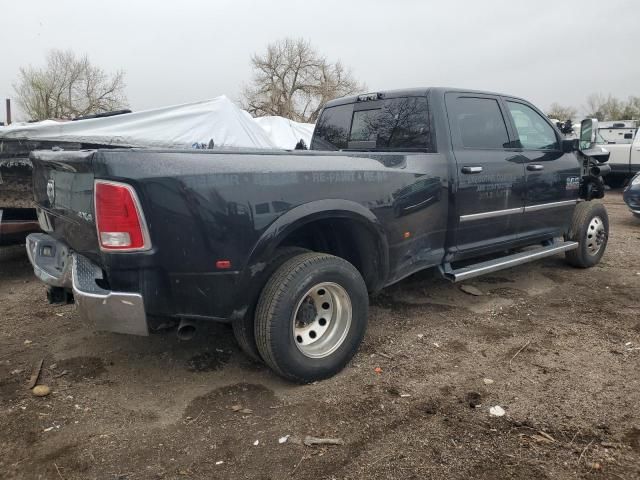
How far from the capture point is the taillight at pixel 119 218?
2.54 meters

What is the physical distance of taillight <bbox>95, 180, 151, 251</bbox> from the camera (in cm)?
254

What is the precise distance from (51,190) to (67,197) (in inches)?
13.4

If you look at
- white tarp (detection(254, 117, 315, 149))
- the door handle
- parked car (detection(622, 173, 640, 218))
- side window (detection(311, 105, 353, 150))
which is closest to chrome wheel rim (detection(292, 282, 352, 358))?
side window (detection(311, 105, 353, 150))

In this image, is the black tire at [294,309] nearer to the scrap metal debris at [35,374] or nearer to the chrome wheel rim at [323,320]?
the chrome wheel rim at [323,320]

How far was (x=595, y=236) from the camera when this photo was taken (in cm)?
587

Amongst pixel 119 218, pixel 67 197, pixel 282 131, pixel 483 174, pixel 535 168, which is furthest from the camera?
pixel 282 131

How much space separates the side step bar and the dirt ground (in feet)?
1.33

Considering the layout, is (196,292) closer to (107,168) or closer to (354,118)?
(107,168)

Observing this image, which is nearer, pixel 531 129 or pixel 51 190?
pixel 51 190

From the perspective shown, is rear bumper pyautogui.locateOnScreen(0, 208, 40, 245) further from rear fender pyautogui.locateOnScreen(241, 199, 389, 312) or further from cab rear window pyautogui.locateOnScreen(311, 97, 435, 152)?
rear fender pyautogui.locateOnScreen(241, 199, 389, 312)

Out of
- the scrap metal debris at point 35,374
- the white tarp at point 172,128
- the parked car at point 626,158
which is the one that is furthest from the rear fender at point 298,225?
the parked car at point 626,158

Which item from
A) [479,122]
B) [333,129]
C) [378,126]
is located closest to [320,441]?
[378,126]

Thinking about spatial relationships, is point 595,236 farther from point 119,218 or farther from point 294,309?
point 119,218

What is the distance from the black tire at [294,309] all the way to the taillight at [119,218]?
784 mm
